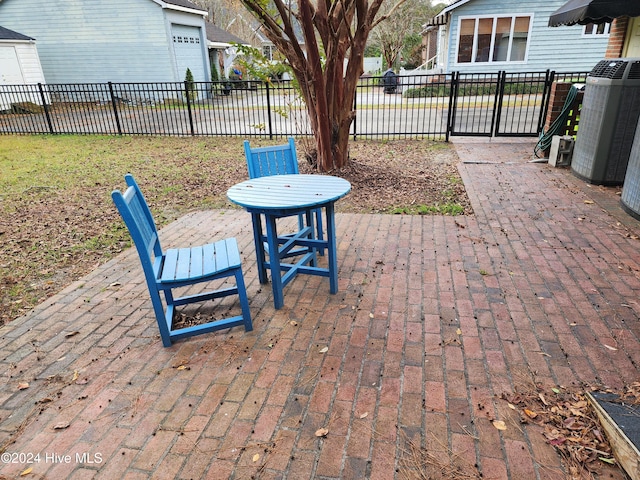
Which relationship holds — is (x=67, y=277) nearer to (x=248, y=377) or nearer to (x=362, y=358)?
(x=248, y=377)

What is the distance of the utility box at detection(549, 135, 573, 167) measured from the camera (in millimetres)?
7316

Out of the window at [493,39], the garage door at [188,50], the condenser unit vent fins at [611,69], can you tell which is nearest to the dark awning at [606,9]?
the condenser unit vent fins at [611,69]

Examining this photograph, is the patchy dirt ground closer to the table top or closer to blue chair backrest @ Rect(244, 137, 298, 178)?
blue chair backrest @ Rect(244, 137, 298, 178)

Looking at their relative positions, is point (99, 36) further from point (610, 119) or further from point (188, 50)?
point (610, 119)

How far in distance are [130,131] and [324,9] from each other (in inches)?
355

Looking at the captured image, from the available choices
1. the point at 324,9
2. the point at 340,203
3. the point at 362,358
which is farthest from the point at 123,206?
the point at 324,9

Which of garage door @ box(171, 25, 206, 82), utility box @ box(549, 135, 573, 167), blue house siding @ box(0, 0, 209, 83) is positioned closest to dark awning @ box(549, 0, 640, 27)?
utility box @ box(549, 135, 573, 167)

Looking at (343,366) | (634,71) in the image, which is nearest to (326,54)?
(634,71)

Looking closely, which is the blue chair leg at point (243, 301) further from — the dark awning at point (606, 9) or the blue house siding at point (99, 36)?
the blue house siding at point (99, 36)

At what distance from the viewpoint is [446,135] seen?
34.2ft

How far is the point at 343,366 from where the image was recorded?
277 centimetres

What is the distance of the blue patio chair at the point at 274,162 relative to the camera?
14.1 feet

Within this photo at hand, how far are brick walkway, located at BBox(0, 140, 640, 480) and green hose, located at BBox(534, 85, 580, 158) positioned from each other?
13.4ft

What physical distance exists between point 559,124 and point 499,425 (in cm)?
724
